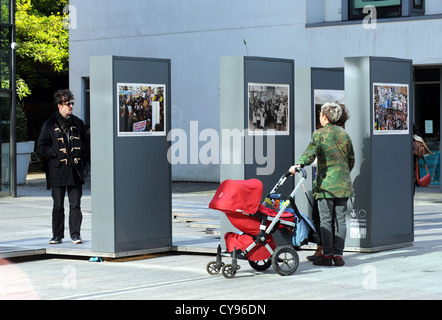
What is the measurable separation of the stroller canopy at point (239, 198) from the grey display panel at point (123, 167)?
159 centimetres

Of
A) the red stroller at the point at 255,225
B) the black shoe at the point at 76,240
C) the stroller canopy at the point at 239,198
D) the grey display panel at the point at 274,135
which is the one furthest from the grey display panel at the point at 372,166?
the black shoe at the point at 76,240

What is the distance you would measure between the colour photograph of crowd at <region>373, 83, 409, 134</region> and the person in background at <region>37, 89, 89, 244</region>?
139 inches

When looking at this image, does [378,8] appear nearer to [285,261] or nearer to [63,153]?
[63,153]

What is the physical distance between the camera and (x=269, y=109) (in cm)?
1041

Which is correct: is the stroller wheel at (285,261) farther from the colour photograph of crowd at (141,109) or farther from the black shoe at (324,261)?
the colour photograph of crowd at (141,109)

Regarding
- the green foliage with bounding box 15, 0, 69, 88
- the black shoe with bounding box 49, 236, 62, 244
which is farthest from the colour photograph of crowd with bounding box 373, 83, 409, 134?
the green foliage with bounding box 15, 0, 69, 88

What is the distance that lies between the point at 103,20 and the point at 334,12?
7942 millimetres

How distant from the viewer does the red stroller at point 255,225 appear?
870 cm

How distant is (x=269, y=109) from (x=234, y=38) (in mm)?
14098

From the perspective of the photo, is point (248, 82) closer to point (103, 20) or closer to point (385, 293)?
point (385, 293)

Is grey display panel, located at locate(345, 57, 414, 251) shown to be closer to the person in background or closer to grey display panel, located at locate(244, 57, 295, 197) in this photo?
grey display panel, located at locate(244, 57, 295, 197)

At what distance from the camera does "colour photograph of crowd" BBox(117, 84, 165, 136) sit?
9.91 meters

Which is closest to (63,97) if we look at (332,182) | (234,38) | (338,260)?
(332,182)
